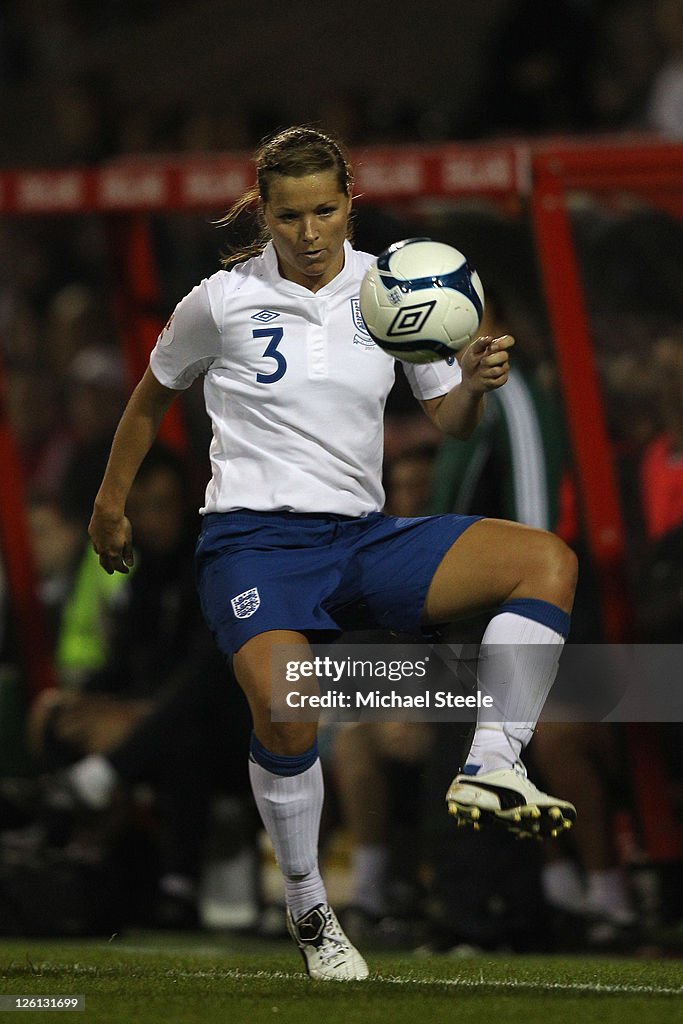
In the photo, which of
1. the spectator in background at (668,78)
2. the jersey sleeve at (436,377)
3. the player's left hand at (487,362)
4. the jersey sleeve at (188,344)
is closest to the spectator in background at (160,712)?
the jersey sleeve at (188,344)

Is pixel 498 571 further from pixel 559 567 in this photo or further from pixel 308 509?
pixel 308 509

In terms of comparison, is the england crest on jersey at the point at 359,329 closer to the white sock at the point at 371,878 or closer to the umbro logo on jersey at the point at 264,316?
the umbro logo on jersey at the point at 264,316

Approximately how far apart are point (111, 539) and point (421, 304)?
3.75 feet

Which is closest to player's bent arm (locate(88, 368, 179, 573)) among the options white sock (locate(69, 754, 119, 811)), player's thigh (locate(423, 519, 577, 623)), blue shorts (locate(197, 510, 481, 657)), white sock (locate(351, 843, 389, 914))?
blue shorts (locate(197, 510, 481, 657))

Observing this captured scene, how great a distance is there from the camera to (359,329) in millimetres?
4984

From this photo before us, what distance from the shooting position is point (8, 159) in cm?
1355

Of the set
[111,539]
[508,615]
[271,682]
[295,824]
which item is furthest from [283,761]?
[111,539]

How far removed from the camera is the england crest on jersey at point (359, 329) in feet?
16.3

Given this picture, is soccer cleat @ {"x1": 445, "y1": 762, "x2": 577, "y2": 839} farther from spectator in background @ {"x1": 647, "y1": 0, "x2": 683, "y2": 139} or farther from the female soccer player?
spectator in background @ {"x1": 647, "y1": 0, "x2": 683, "y2": 139}

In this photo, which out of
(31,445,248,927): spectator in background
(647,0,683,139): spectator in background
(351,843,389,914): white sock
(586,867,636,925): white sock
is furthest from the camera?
(647,0,683,139): spectator in background

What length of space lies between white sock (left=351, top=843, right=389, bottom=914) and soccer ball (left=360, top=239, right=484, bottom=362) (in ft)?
9.29

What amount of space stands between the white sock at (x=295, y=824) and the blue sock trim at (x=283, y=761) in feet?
0.05

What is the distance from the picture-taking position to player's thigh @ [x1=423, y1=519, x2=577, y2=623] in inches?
183

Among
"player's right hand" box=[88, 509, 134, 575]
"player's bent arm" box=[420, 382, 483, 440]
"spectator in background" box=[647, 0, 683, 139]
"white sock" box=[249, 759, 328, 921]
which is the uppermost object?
"spectator in background" box=[647, 0, 683, 139]
